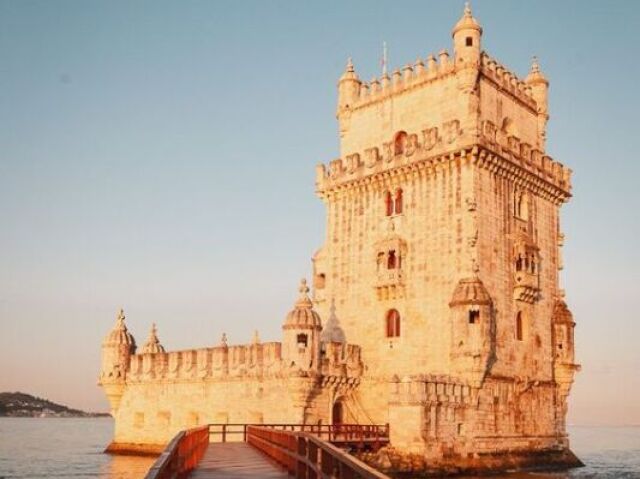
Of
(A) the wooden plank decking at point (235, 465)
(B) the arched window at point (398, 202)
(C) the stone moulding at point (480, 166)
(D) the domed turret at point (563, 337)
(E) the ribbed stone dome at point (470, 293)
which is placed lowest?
(A) the wooden plank decking at point (235, 465)

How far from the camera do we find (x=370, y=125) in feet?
158

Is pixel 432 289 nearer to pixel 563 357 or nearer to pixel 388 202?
pixel 388 202

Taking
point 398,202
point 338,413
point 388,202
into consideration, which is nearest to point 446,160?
→ point 398,202

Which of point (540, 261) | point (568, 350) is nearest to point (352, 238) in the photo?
point (540, 261)

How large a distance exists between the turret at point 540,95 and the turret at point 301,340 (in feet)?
58.8

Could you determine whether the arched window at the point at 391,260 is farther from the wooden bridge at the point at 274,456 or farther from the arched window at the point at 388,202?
the wooden bridge at the point at 274,456

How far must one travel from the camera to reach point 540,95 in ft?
163

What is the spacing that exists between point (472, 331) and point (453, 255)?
405 cm

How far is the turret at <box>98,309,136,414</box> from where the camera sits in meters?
53.7

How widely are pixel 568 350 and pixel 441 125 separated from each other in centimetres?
1421

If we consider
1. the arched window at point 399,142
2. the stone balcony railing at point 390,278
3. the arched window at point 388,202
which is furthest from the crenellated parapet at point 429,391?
the arched window at point 399,142

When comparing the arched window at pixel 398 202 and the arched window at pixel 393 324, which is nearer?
the arched window at pixel 393 324

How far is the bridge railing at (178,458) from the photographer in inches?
471

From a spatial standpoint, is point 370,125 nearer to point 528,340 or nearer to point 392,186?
point 392,186
